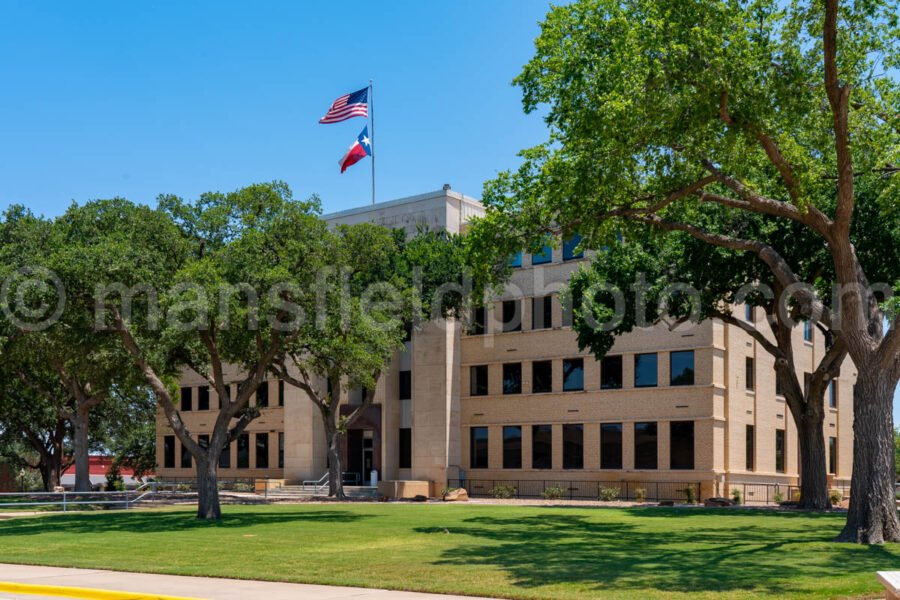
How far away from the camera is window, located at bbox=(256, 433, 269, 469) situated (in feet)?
209

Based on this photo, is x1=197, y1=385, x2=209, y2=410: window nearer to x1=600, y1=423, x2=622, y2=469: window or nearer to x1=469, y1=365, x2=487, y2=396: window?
x1=469, y1=365, x2=487, y2=396: window

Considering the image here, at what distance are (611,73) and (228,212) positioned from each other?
1479 centimetres

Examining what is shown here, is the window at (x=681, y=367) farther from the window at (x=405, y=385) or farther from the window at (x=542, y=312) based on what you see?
the window at (x=405, y=385)

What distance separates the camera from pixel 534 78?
868 inches

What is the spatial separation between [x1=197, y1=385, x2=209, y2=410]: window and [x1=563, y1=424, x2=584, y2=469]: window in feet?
91.1

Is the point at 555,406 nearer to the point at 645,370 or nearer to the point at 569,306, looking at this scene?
the point at 645,370

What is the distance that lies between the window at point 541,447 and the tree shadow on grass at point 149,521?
1883 cm

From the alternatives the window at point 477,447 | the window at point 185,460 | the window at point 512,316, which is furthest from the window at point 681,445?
the window at point 185,460

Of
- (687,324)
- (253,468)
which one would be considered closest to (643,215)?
(687,324)

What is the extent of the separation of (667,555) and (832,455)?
41.5 meters

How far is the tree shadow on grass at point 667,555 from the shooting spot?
48.7 ft

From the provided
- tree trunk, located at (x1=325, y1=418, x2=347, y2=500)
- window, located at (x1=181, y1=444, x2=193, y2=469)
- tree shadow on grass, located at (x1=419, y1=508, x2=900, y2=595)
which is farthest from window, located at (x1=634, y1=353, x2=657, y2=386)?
window, located at (x1=181, y1=444, x2=193, y2=469)

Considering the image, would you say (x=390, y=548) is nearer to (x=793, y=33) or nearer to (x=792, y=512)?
(x=793, y=33)

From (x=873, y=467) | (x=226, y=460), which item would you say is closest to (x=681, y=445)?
(x=873, y=467)
